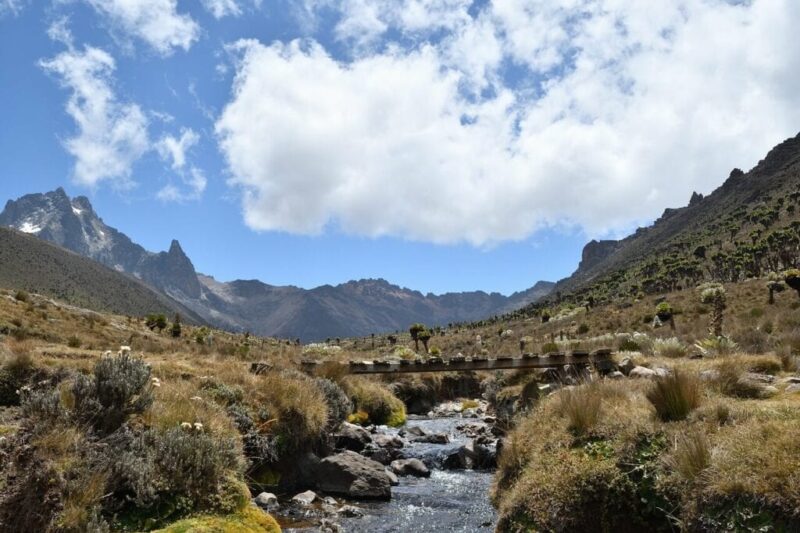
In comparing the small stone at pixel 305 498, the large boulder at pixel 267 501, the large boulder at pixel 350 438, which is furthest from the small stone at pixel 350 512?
the large boulder at pixel 350 438

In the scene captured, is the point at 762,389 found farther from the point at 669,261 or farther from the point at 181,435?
the point at 669,261

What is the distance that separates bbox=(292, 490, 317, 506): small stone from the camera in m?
12.7

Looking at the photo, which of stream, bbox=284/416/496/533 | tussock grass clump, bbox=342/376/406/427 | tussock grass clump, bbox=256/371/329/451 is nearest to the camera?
stream, bbox=284/416/496/533

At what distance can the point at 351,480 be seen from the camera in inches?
554

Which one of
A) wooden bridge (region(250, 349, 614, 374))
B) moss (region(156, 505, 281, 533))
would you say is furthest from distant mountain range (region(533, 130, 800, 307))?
moss (region(156, 505, 281, 533))

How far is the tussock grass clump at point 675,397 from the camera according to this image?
8.41 m

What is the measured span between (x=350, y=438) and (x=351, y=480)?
4710 mm

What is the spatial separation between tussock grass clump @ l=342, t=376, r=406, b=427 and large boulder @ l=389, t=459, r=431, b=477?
7.41m

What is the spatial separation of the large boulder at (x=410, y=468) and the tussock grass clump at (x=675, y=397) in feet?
32.0

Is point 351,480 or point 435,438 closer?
point 351,480

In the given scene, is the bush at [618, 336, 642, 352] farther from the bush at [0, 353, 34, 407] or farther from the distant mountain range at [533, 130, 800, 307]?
the distant mountain range at [533, 130, 800, 307]

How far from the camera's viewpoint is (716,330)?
2323 cm

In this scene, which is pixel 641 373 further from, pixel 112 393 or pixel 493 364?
pixel 112 393

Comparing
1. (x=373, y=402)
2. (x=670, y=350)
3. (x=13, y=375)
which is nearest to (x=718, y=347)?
(x=670, y=350)
